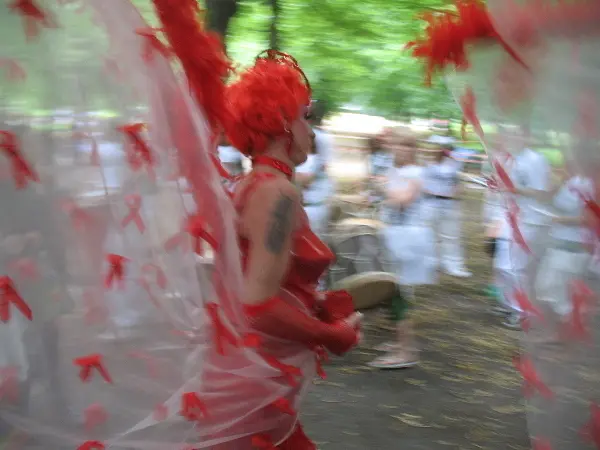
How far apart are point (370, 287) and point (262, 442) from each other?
2192 mm

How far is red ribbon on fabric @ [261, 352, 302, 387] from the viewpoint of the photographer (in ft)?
4.74

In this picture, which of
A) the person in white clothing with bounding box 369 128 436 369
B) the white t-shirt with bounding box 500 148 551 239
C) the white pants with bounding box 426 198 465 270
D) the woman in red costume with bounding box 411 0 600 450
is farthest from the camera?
the white pants with bounding box 426 198 465 270

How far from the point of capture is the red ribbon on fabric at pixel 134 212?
1.25 m

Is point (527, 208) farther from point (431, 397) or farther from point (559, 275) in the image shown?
point (431, 397)

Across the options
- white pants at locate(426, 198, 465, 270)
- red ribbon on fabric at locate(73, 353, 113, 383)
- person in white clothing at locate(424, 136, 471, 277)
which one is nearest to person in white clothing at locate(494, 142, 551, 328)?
red ribbon on fabric at locate(73, 353, 113, 383)

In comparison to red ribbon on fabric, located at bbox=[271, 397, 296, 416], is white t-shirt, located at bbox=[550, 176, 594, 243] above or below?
above

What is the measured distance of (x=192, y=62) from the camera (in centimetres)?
133

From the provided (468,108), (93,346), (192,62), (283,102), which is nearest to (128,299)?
(93,346)

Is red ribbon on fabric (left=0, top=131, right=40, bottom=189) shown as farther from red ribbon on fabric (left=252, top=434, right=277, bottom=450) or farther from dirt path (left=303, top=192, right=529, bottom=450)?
dirt path (left=303, top=192, right=529, bottom=450)

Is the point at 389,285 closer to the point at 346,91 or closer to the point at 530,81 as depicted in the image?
the point at 530,81

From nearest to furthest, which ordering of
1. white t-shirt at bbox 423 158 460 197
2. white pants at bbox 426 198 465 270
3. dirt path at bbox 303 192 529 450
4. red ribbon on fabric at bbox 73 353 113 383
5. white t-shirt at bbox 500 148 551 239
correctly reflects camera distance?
1. white t-shirt at bbox 500 148 551 239
2. red ribbon on fabric at bbox 73 353 113 383
3. dirt path at bbox 303 192 529 450
4. white t-shirt at bbox 423 158 460 197
5. white pants at bbox 426 198 465 270

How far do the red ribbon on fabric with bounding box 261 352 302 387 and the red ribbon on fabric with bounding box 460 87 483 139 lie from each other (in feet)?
2.22

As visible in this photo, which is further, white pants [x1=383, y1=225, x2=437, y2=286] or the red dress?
white pants [x1=383, y1=225, x2=437, y2=286]

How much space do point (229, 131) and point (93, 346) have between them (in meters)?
0.65
